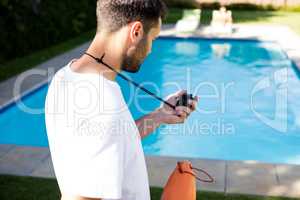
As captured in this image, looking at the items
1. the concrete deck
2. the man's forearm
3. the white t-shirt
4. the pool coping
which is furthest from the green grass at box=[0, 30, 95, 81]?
A: the white t-shirt

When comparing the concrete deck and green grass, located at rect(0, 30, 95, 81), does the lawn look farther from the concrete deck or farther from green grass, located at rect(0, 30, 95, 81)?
the concrete deck

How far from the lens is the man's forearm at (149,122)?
2227mm

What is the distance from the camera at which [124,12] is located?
1618 millimetres

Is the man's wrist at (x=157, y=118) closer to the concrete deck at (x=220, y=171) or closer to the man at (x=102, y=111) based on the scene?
the man at (x=102, y=111)

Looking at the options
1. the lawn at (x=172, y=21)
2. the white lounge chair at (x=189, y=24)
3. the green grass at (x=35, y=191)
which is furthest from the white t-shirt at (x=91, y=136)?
the white lounge chair at (x=189, y=24)

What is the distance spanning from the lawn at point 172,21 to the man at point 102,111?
7.41 metres

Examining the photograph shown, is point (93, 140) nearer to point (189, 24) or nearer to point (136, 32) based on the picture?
point (136, 32)

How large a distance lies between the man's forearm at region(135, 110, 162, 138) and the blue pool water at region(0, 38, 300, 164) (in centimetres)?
524

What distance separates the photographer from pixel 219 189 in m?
5.16

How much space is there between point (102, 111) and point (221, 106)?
8.51 meters

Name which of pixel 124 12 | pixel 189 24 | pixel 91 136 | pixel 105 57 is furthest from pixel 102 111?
pixel 189 24

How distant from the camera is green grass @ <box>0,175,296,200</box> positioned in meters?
4.98

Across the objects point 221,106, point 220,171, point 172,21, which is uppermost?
point 220,171

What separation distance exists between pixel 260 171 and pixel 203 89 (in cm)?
556
